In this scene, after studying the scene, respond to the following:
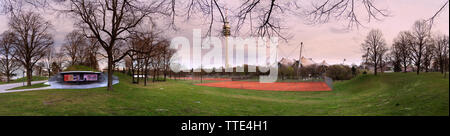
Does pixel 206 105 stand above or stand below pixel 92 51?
below

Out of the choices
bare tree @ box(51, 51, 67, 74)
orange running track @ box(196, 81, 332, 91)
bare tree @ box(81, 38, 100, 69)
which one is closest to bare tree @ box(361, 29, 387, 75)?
orange running track @ box(196, 81, 332, 91)

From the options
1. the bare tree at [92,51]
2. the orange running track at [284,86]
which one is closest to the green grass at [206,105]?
the bare tree at [92,51]

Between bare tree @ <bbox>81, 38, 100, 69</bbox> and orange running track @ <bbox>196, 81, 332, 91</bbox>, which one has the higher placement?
bare tree @ <bbox>81, 38, 100, 69</bbox>

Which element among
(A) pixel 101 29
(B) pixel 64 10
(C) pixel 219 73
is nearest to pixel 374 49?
(A) pixel 101 29

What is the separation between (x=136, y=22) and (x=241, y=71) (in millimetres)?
76470

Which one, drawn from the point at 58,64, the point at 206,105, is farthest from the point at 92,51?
the point at 58,64

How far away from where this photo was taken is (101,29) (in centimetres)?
1446

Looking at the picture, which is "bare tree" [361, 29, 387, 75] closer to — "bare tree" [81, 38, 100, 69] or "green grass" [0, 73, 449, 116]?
"green grass" [0, 73, 449, 116]

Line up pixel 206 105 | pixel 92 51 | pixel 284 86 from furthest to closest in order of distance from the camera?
pixel 284 86, pixel 92 51, pixel 206 105

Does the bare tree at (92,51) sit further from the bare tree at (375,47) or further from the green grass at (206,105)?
the bare tree at (375,47)

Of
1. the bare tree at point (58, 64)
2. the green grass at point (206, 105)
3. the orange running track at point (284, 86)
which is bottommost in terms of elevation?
the orange running track at point (284, 86)

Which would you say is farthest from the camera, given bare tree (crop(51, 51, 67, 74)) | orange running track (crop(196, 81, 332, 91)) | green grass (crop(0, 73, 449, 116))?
bare tree (crop(51, 51, 67, 74))

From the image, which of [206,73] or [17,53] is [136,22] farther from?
[206,73]

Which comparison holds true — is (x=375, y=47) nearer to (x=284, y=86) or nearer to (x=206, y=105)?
(x=284, y=86)
